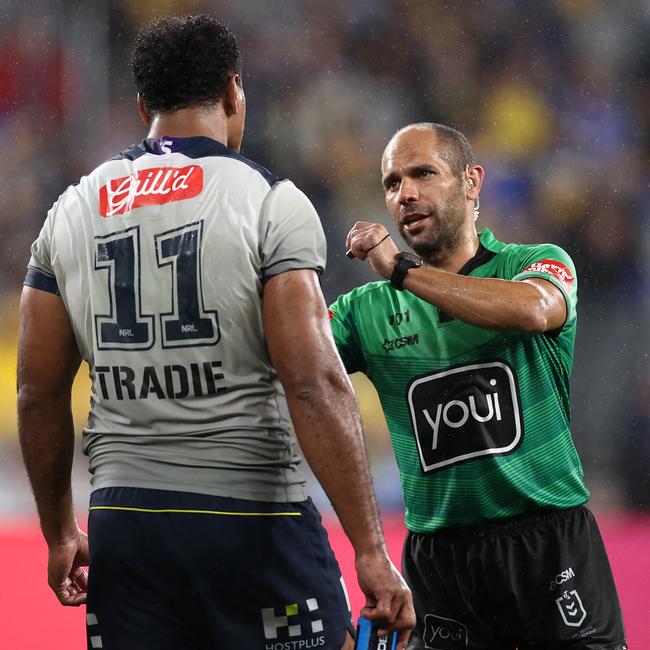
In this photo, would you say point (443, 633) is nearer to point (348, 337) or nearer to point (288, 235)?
point (348, 337)

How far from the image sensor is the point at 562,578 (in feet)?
7.35

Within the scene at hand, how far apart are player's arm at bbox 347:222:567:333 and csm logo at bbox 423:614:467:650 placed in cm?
73

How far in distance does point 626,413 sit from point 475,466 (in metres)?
4.58

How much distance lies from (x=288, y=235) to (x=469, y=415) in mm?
907

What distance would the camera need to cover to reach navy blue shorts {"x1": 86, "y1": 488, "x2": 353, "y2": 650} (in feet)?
5.13

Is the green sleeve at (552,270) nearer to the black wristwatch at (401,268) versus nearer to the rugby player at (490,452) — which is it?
the rugby player at (490,452)

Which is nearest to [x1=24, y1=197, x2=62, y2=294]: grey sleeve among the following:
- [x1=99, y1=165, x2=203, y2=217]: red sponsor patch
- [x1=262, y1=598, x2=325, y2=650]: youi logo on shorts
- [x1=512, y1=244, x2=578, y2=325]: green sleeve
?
[x1=99, y1=165, x2=203, y2=217]: red sponsor patch

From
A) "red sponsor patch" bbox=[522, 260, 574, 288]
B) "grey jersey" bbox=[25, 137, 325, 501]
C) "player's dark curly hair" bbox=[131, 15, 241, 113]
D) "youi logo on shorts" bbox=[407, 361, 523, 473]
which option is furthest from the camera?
"red sponsor patch" bbox=[522, 260, 574, 288]

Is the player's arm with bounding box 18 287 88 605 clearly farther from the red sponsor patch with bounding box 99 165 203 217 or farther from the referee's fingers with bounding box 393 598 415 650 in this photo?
the referee's fingers with bounding box 393 598 415 650

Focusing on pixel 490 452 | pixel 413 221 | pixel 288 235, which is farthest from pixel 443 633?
pixel 288 235

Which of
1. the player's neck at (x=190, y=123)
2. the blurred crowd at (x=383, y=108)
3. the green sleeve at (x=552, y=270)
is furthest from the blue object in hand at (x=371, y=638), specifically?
the blurred crowd at (x=383, y=108)

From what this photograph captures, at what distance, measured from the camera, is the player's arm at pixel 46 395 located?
5.78ft

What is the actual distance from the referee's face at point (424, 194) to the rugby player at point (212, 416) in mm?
948

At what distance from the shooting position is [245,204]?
5.33 feet
